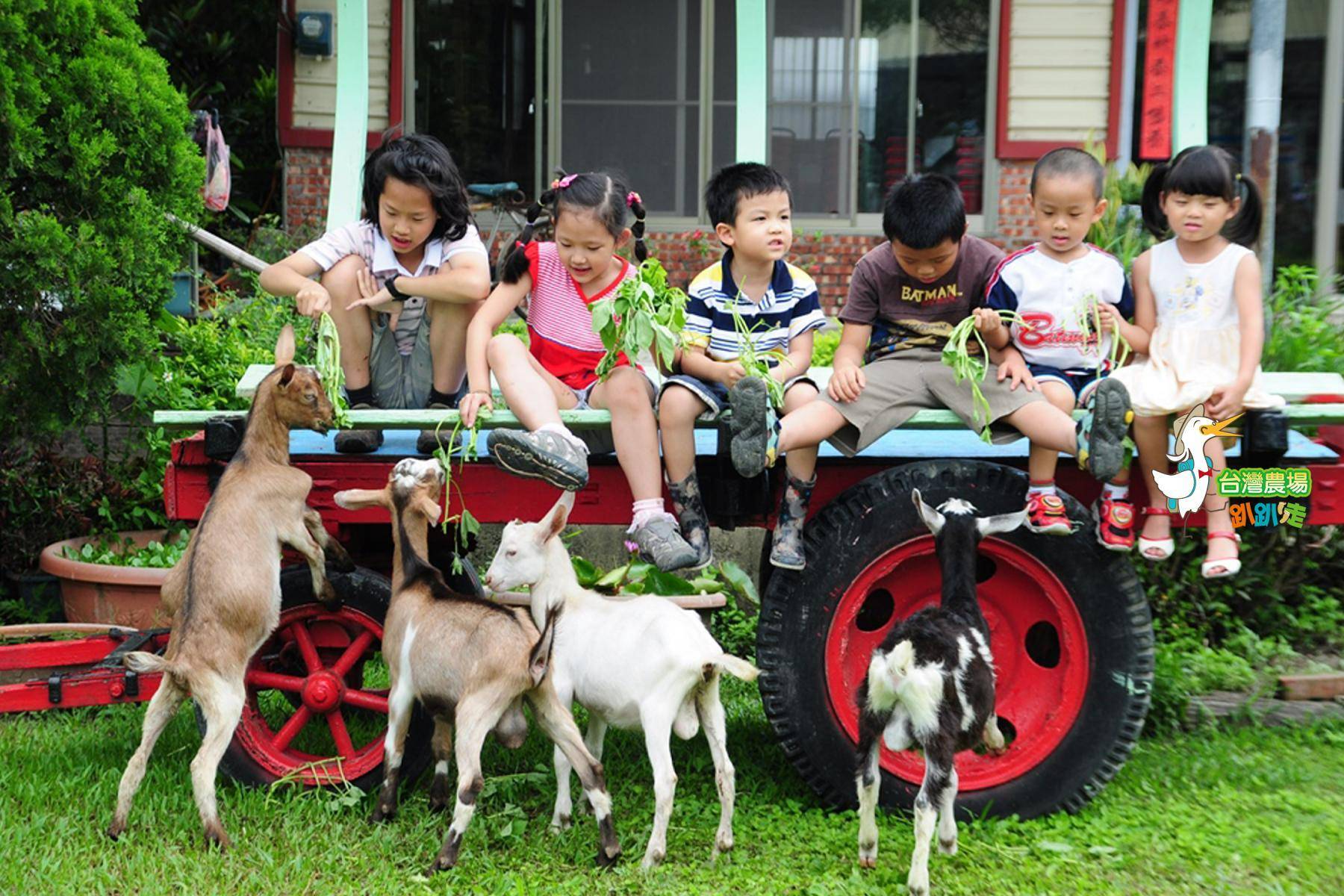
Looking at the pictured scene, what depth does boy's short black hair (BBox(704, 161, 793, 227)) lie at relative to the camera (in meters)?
4.37

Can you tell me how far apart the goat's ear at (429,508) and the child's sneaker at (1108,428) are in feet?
6.06

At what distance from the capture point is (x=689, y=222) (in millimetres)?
10258

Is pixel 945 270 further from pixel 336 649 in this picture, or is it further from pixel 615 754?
pixel 336 649

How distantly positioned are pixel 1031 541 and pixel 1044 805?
769 millimetres

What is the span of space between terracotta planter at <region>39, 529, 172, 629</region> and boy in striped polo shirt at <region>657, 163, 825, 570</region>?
7.70 ft

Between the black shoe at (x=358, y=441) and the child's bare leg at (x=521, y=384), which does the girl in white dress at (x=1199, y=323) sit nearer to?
the child's bare leg at (x=521, y=384)

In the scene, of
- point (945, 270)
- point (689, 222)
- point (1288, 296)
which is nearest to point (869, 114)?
point (689, 222)

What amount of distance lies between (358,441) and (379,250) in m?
0.74

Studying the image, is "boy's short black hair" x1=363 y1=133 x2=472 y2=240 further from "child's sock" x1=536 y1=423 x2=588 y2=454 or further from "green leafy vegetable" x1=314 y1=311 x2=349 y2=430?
"child's sock" x1=536 y1=423 x2=588 y2=454

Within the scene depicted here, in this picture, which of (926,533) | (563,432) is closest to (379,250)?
(563,432)

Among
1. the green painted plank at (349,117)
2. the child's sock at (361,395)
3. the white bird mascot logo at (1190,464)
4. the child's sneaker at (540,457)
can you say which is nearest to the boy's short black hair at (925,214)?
the white bird mascot logo at (1190,464)

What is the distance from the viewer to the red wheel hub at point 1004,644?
3.98 m

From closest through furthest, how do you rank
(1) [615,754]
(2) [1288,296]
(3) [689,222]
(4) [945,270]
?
(4) [945,270]
(1) [615,754]
(2) [1288,296]
(3) [689,222]

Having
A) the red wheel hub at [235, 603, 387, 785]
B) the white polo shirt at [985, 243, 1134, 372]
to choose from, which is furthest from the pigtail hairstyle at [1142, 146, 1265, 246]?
the red wheel hub at [235, 603, 387, 785]
